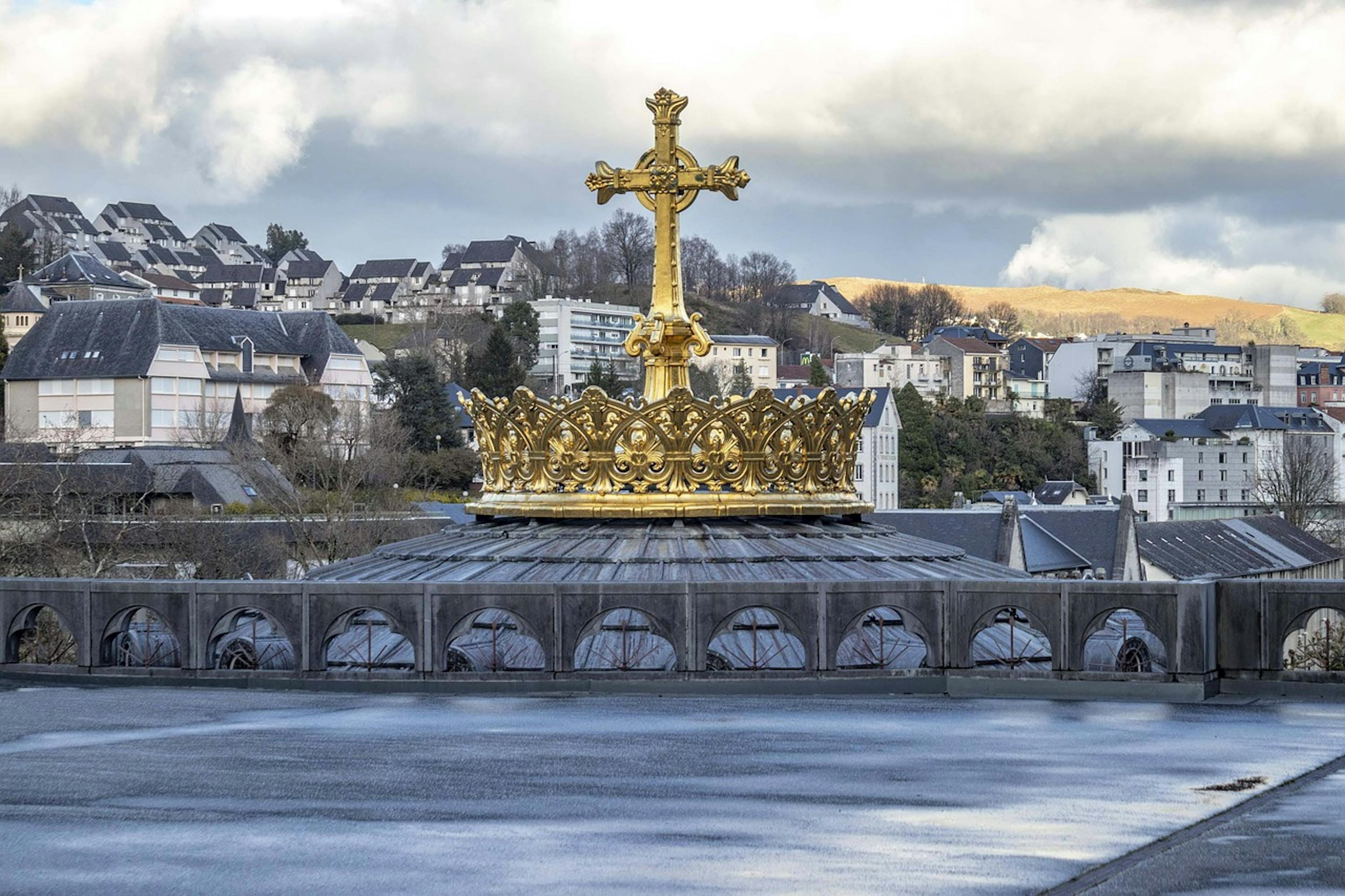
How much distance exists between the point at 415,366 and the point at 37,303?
62666 mm

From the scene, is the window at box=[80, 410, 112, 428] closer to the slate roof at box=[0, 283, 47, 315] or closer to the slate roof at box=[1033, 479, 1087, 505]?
the slate roof at box=[0, 283, 47, 315]

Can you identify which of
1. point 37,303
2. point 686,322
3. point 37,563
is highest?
point 37,303

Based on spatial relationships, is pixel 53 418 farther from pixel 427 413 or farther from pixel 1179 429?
pixel 1179 429

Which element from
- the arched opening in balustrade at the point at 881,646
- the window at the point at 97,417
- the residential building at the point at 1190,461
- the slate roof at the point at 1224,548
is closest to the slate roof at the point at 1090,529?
the slate roof at the point at 1224,548

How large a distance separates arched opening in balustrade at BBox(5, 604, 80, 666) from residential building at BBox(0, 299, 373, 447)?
366ft

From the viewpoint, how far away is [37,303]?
604ft

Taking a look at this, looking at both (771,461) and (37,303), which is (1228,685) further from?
(37,303)

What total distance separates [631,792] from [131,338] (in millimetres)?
136642

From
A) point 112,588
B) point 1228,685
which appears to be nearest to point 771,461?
point 1228,685

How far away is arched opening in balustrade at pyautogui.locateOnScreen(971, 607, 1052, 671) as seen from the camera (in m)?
16.9

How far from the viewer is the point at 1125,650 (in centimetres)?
1736

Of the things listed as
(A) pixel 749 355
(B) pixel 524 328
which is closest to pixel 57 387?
(B) pixel 524 328

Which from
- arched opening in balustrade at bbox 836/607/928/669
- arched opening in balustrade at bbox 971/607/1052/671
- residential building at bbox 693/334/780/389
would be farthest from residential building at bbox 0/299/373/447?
arched opening in balustrade at bbox 836/607/928/669

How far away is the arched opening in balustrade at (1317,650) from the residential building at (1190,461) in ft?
474
